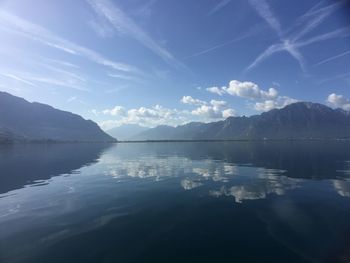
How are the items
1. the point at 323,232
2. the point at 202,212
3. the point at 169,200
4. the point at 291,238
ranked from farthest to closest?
the point at 169,200, the point at 202,212, the point at 323,232, the point at 291,238

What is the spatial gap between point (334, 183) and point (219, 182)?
21.1m

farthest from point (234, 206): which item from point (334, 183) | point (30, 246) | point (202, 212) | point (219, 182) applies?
point (334, 183)

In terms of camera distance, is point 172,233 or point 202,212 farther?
point 202,212

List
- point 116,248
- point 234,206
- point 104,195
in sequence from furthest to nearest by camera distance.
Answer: point 104,195, point 234,206, point 116,248

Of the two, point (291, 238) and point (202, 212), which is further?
point (202, 212)

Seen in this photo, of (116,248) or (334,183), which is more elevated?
(334,183)

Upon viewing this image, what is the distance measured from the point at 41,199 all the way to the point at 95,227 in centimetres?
1607

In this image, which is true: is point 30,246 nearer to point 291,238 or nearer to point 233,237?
point 233,237

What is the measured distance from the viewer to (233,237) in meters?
23.8

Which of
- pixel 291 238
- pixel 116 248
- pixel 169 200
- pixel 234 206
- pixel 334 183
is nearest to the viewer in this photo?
Result: pixel 116 248

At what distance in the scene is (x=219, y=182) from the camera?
49.7 metres

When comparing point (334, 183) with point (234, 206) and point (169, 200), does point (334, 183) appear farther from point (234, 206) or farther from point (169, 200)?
point (169, 200)

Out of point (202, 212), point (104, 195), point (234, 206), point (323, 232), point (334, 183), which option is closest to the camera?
point (323, 232)

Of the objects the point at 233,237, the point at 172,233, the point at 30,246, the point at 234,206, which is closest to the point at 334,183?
the point at 234,206
